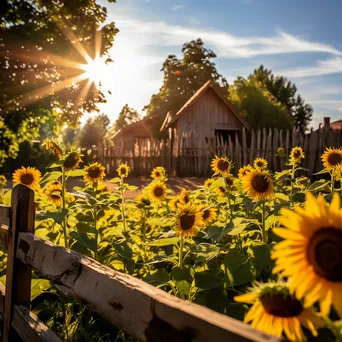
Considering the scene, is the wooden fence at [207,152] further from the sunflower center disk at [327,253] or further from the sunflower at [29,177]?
the sunflower center disk at [327,253]

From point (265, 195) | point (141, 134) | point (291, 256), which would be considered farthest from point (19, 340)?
point (141, 134)

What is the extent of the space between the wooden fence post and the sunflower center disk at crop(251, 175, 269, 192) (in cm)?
134

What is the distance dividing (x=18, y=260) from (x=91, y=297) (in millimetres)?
1144

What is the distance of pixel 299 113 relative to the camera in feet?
162

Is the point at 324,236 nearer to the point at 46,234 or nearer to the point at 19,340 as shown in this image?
the point at 19,340

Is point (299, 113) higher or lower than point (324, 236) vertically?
higher

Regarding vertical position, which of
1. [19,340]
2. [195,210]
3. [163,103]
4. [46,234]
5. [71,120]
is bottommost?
[19,340]

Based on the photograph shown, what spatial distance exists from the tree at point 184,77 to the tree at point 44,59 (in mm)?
22533

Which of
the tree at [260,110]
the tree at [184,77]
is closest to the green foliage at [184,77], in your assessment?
the tree at [184,77]

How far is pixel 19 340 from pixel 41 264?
0.87 metres

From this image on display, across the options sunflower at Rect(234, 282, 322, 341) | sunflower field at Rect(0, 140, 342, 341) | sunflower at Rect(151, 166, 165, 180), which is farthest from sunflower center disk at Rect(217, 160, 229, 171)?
sunflower at Rect(234, 282, 322, 341)

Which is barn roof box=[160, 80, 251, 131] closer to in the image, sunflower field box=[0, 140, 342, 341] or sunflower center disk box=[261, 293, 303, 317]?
sunflower field box=[0, 140, 342, 341]

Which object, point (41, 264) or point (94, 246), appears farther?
point (94, 246)

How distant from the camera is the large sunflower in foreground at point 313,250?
0.99m
